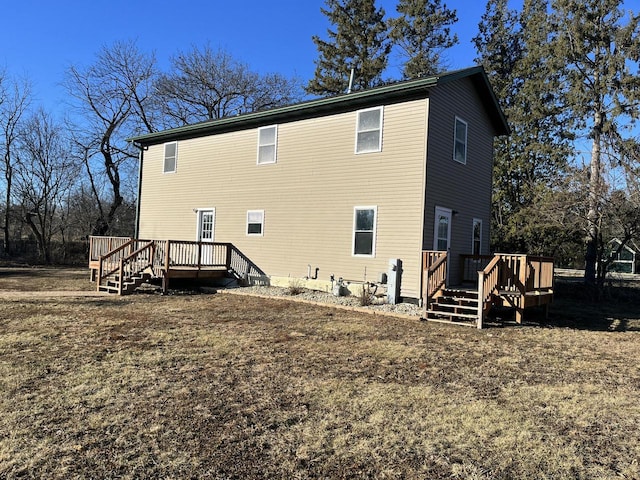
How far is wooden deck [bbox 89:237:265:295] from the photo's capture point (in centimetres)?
1292

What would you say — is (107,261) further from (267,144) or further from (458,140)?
(458,140)

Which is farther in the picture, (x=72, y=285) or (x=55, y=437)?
(x=72, y=285)

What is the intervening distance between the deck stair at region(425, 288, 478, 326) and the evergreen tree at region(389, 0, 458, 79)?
2083 cm

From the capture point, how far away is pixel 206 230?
15711 mm

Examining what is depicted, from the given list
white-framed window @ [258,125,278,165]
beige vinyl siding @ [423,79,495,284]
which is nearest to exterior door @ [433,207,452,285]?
beige vinyl siding @ [423,79,495,284]

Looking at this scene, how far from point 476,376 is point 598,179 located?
43.0ft

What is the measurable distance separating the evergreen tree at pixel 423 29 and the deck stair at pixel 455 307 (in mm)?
20832

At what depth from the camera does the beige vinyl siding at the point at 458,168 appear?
11055 millimetres

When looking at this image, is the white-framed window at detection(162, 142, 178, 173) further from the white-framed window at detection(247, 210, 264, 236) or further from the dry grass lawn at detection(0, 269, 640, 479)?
the dry grass lawn at detection(0, 269, 640, 479)

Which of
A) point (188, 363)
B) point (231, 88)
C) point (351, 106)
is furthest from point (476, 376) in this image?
point (231, 88)

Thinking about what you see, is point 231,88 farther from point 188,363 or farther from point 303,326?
point 188,363

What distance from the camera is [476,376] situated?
5465mm

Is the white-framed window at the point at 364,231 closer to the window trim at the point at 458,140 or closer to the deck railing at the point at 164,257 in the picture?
the window trim at the point at 458,140

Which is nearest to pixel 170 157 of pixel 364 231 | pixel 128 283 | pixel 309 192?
pixel 128 283
